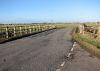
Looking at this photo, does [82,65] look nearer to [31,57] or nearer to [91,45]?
[31,57]

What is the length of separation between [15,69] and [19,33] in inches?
931

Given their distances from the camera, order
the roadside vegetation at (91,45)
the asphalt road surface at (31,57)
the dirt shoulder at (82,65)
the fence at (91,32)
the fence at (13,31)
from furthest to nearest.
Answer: the fence at (13,31) → the fence at (91,32) → the roadside vegetation at (91,45) → the asphalt road surface at (31,57) → the dirt shoulder at (82,65)

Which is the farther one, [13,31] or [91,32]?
[91,32]

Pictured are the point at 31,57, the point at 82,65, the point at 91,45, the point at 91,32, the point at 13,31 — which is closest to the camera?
the point at 82,65

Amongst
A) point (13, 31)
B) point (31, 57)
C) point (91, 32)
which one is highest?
point (13, 31)

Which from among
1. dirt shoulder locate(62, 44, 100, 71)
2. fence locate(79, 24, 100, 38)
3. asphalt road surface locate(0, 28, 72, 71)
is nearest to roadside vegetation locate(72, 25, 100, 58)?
fence locate(79, 24, 100, 38)

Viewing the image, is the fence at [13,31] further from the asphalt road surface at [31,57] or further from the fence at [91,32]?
the fence at [91,32]

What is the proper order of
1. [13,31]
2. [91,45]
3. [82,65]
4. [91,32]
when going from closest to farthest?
1. [82,65]
2. [91,45]
3. [13,31]
4. [91,32]

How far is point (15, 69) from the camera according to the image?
841 cm

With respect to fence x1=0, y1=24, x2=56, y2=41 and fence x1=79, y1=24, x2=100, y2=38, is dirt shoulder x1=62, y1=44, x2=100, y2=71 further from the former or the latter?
fence x1=0, y1=24, x2=56, y2=41

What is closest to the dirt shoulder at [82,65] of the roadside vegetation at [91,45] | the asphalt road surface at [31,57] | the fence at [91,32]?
the asphalt road surface at [31,57]

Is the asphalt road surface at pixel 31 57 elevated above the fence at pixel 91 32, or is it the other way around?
the fence at pixel 91 32

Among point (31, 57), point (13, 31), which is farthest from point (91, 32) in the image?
point (31, 57)

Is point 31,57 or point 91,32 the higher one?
point 91,32
